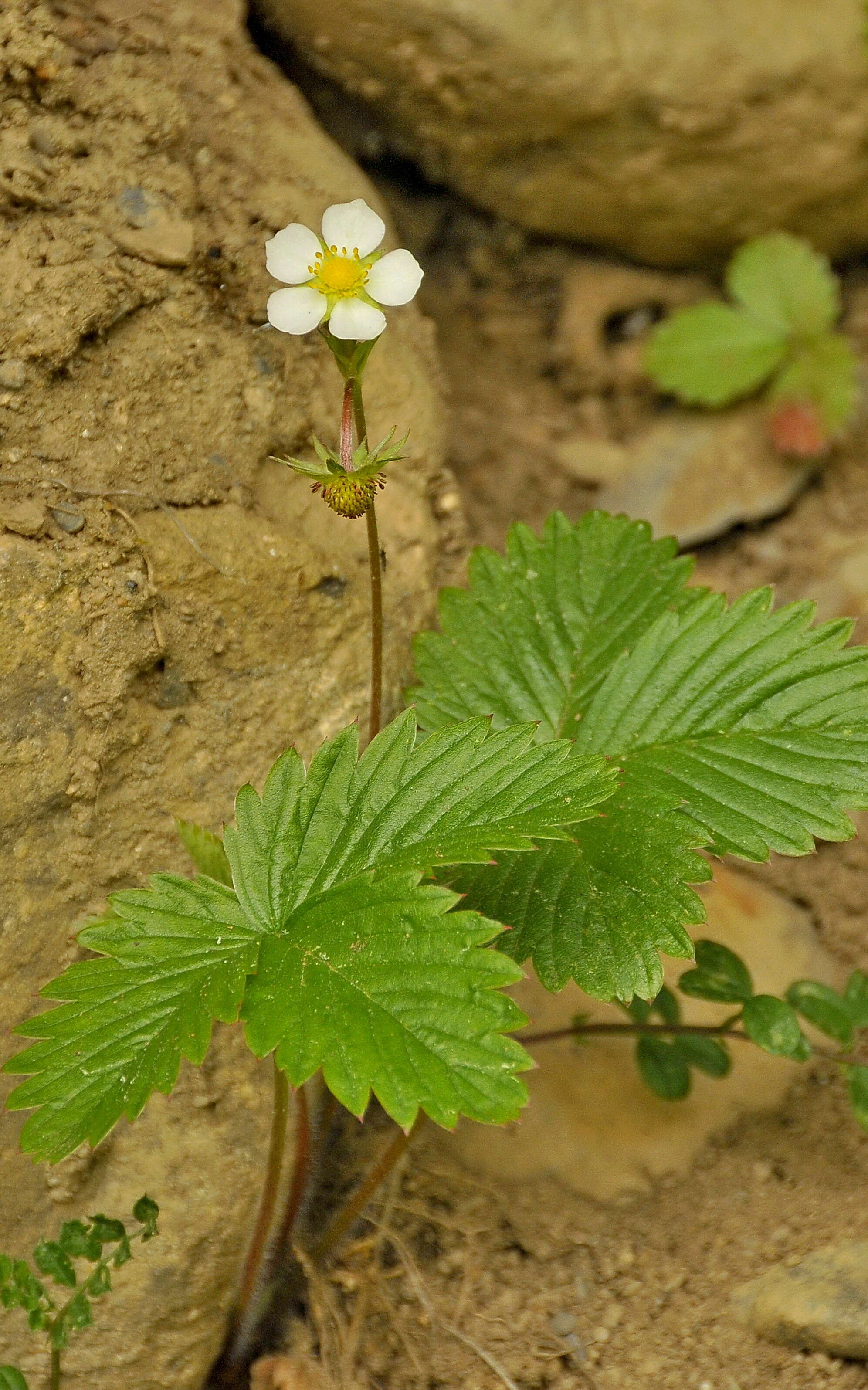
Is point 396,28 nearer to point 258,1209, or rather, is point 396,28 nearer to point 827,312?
point 827,312

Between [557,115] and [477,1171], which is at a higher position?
[557,115]

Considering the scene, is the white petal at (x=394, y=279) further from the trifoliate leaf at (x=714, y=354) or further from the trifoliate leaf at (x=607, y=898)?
the trifoliate leaf at (x=714, y=354)

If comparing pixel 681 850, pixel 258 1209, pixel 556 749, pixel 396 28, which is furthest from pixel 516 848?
pixel 396 28

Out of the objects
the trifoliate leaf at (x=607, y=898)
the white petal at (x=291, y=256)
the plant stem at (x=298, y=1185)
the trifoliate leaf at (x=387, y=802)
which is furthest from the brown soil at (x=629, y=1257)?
the white petal at (x=291, y=256)

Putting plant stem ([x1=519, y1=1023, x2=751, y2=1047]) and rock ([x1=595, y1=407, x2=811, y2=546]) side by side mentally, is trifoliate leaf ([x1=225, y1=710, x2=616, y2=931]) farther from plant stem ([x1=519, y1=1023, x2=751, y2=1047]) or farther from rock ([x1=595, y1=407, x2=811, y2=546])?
rock ([x1=595, y1=407, x2=811, y2=546])

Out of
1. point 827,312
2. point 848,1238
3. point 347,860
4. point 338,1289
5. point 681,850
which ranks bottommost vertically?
point 338,1289

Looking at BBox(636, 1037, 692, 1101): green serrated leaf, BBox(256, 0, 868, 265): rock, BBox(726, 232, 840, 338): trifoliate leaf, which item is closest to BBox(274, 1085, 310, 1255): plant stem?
BBox(636, 1037, 692, 1101): green serrated leaf
